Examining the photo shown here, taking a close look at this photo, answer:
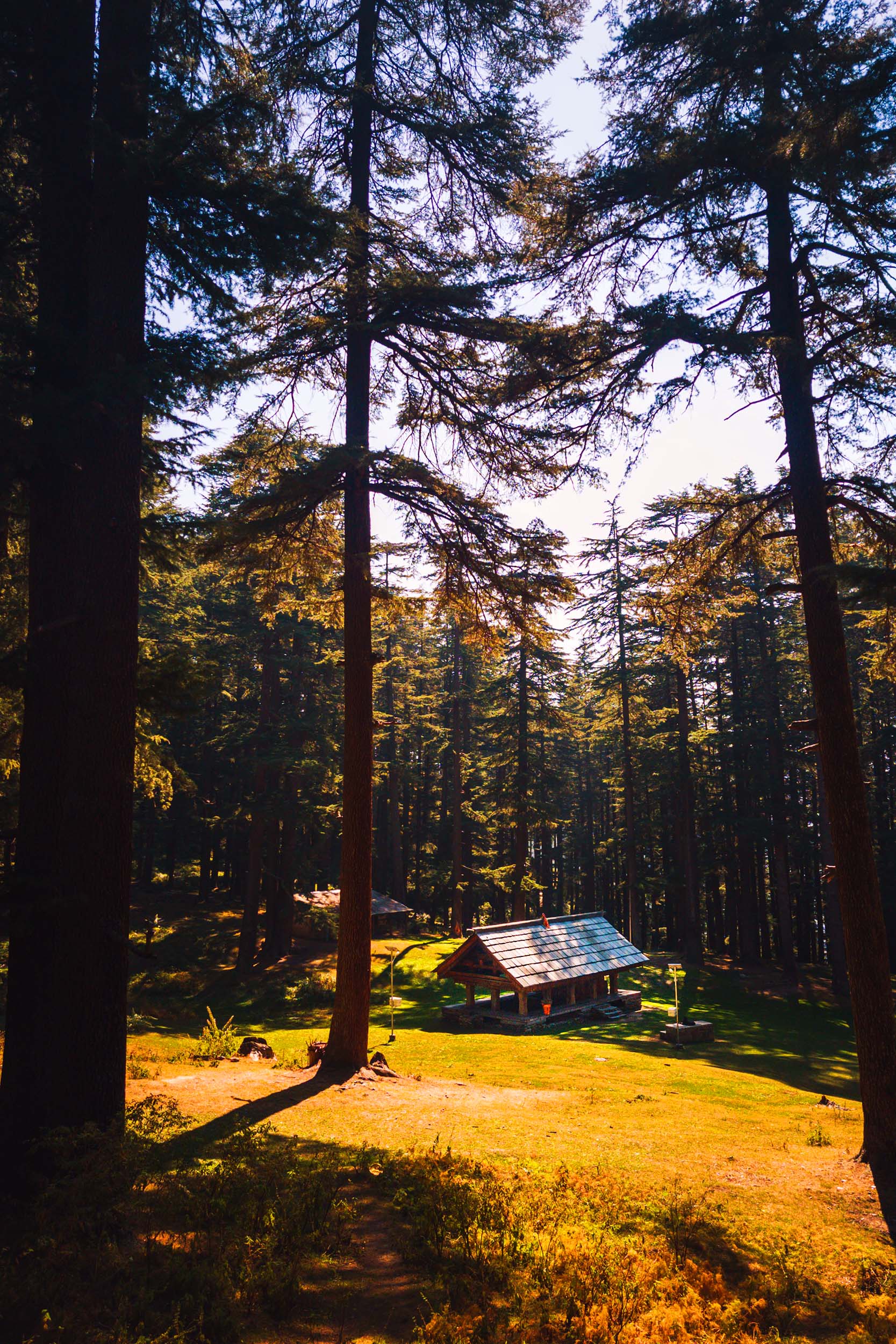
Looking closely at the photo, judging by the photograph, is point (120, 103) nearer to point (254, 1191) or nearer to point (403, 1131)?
point (254, 1191)

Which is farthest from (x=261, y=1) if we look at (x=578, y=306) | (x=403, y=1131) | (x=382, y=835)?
(x=382, y=835)

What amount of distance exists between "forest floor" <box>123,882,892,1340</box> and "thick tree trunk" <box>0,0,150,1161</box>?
289 centimetres

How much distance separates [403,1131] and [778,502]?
9.79 m

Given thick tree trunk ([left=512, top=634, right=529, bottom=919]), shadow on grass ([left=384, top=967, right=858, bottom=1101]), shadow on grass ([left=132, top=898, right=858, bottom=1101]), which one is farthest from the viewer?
thick tree trunk ([left=512, top=634, right=529, bottom=919])

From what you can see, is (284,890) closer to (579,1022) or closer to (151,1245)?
(579,1022)

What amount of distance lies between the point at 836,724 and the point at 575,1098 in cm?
793

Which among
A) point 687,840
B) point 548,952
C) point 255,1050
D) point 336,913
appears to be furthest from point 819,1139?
point 687,840

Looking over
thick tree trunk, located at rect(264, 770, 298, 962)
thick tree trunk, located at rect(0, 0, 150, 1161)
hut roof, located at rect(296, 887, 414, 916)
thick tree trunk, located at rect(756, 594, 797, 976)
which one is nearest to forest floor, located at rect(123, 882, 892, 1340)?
thick tree trunk, located at rect(264, 770, 298, 962)

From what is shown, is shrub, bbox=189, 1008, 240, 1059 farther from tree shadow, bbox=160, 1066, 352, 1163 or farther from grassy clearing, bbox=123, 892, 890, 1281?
tree shadow, bbox=160, 1066, 352, 1163

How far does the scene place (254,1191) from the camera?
19.9 feet

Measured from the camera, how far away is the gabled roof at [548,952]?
21.9 m

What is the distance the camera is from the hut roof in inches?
1221

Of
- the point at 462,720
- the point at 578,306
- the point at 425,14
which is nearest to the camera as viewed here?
the point at 578,306

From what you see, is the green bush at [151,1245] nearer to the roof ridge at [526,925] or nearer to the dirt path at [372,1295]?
the dirt path at [372,1295]
